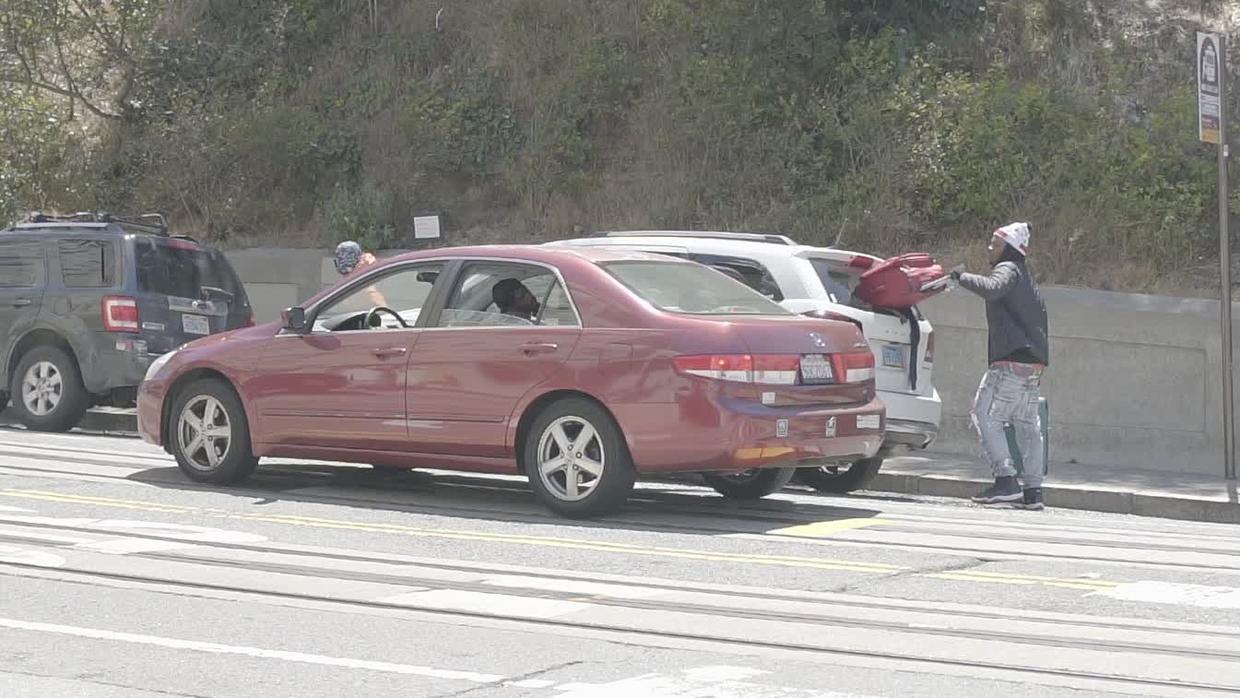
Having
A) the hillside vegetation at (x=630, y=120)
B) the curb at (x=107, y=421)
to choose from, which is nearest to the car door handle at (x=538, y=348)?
the hillside vegetation at (x=630, y=120)

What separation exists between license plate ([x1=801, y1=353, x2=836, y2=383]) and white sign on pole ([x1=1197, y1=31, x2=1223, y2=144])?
180 inches

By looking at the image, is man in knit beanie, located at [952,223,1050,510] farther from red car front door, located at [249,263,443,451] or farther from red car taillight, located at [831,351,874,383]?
red car front door, located at [249,263,443,451]

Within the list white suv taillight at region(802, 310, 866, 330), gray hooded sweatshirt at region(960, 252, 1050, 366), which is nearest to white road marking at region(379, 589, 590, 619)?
white suv taillight at region(802, 310, 866, 330)

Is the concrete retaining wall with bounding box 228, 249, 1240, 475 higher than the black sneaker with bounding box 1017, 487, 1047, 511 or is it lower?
higher

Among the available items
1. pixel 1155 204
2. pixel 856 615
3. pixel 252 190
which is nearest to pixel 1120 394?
pixel 1155 204

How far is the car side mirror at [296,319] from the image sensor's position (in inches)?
475

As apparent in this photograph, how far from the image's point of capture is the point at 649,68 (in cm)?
2178

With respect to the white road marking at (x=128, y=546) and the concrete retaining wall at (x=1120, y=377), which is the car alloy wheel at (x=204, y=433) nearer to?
the white road marking at (x=128, y=546)

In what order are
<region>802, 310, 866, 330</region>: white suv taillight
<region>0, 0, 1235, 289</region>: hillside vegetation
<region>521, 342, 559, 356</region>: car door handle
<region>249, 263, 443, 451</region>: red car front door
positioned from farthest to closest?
<region>0, 0, 1235, 289</region>: hillside vegetation, <region>802, 310, 866, 330</region>: white suv taillight, <region>249, 263, 443, 451</region>: red car front door, <region>521, 342, 559, 356</region>: car door handle

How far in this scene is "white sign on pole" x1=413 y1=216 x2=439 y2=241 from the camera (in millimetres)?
20016

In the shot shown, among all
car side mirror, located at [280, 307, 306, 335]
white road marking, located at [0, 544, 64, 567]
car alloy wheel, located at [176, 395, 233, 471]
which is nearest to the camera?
white road marking, located at [0, 544, 64, 567]

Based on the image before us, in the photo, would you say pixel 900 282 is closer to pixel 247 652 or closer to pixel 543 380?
pixel 543 380

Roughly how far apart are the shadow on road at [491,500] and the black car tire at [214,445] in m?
0.10

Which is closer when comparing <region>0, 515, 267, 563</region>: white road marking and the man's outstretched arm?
<region>0, 515, 267, 563</region>: white road marking
